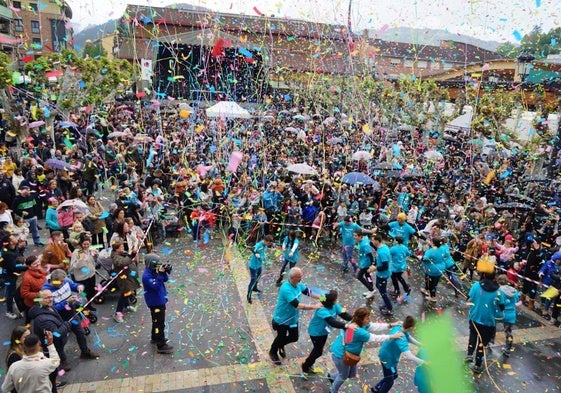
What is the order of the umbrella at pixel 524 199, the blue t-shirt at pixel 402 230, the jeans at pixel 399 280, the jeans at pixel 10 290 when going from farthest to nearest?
the umbrella at pixel 524 199, the blue t-shirt at pixel 402 230, the jeans at pixel 399 280, the jeans at pixel 10 290

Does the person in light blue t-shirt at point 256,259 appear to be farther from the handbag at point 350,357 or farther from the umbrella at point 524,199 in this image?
the umbrella at point 524,199

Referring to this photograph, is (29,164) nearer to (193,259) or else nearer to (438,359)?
(193,259)

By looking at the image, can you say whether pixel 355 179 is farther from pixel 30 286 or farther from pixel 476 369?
pixel 30 286

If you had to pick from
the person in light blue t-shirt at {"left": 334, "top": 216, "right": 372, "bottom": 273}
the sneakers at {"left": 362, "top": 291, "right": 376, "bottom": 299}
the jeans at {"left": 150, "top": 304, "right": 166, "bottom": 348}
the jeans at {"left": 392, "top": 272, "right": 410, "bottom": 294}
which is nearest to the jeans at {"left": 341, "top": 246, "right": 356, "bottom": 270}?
the person in light blue t-shirt at {"left": 334, "top": 216, "right": 372, "bottom": 273}

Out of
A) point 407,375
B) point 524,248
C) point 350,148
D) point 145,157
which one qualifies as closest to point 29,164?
point 145,157

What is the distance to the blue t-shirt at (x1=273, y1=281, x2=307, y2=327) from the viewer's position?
5340 millimetres

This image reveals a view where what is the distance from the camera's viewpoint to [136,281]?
666 cm

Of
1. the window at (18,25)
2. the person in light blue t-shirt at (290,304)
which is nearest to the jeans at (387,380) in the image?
the person in light blue t-shirt at (290,304)

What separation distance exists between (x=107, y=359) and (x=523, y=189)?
1514 centimetres

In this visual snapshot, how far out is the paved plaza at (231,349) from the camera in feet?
17.5

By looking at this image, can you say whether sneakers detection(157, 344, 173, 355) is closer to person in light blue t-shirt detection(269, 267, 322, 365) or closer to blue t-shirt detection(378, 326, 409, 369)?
person in light blue t-shirt detection(269, 267, 322, 365)

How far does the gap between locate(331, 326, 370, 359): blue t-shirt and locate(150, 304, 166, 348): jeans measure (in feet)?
8.30

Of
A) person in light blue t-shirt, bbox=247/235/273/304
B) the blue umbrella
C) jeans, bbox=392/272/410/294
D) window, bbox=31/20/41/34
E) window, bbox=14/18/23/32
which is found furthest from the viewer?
window, bbox=31/20/41/34

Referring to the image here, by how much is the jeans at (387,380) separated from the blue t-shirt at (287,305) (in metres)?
1.29
